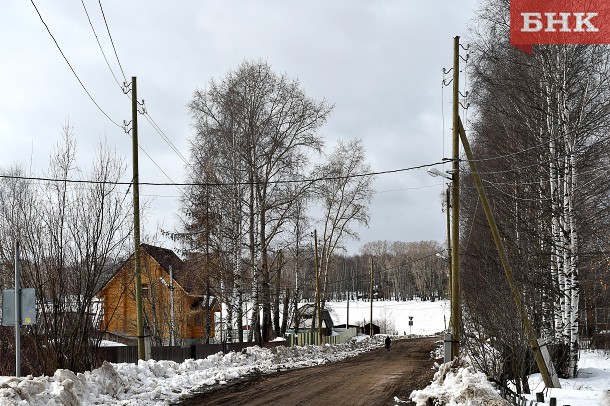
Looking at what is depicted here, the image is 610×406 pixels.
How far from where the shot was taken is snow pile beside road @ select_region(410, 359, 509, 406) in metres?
10.9

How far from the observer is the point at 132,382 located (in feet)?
45.7

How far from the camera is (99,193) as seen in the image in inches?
519

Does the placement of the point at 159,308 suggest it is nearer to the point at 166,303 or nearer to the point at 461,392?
the point at 166,303

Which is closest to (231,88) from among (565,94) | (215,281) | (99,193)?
(215,281)

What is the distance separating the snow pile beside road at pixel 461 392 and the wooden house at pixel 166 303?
60.2ft

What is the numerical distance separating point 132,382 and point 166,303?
26.7m

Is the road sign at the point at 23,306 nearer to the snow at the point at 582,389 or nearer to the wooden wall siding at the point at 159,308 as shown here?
the snow at the point at 582,389

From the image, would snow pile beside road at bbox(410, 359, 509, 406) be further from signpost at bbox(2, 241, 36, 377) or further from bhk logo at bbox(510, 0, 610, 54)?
bhk logo at bbox(510, 0, 610, 54)

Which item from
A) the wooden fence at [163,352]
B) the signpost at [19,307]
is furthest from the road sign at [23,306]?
the wooden fence at [163,352]

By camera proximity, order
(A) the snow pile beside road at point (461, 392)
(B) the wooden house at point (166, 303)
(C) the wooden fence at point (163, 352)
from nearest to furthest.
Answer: (A) the snow pile beside road at point (461, 392)
(C) the wooden fence at point (163, 352)
(B) the wooden house at point (166, 303)

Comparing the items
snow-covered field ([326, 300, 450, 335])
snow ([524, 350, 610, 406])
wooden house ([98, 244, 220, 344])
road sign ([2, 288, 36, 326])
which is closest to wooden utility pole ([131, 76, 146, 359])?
road sign ([2, 288, 36, 326])

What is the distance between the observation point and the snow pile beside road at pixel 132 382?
1000cm

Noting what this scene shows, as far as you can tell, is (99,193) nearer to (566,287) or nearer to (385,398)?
(385,398)

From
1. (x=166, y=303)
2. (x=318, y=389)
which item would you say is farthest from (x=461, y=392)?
(x=166, y=303)
